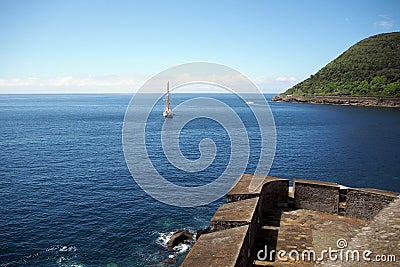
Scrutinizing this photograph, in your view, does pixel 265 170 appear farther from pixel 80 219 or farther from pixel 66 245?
pixel 66 245

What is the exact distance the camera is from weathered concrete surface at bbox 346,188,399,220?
11952 mm

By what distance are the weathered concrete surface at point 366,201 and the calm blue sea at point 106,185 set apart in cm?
956

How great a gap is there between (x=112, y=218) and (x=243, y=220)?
16.4m

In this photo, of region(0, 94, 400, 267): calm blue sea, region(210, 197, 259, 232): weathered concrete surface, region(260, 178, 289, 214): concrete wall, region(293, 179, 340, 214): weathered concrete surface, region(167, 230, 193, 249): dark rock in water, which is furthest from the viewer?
region(167, 230, 193, 249): dark rock in water

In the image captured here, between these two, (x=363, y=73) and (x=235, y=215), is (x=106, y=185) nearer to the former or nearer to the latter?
(x=235, y=215)

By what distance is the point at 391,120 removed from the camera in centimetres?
8325

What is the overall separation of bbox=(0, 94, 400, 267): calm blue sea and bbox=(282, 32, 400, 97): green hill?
61.7 metres

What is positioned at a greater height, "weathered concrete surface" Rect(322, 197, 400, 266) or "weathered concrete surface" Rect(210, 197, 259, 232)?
"weathered concrete surface" Rect(322, 197, 400, 266)

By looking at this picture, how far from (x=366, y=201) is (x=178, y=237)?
37.5 ft

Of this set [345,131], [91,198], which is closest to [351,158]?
[345,131]

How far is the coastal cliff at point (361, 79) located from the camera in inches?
4624

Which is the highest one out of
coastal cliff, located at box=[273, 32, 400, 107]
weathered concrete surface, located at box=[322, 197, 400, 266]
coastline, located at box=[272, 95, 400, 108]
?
coastal cliff, located at box=[273, 32, 400, 107]

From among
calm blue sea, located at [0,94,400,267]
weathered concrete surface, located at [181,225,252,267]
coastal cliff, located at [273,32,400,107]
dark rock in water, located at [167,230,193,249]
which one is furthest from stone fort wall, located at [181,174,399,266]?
coastal cliff, located at [273,32,400,107]

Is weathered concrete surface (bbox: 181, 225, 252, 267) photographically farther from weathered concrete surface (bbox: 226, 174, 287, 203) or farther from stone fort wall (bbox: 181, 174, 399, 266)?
weathered concrete surface (bbox: 226, 174, 287, 203)
